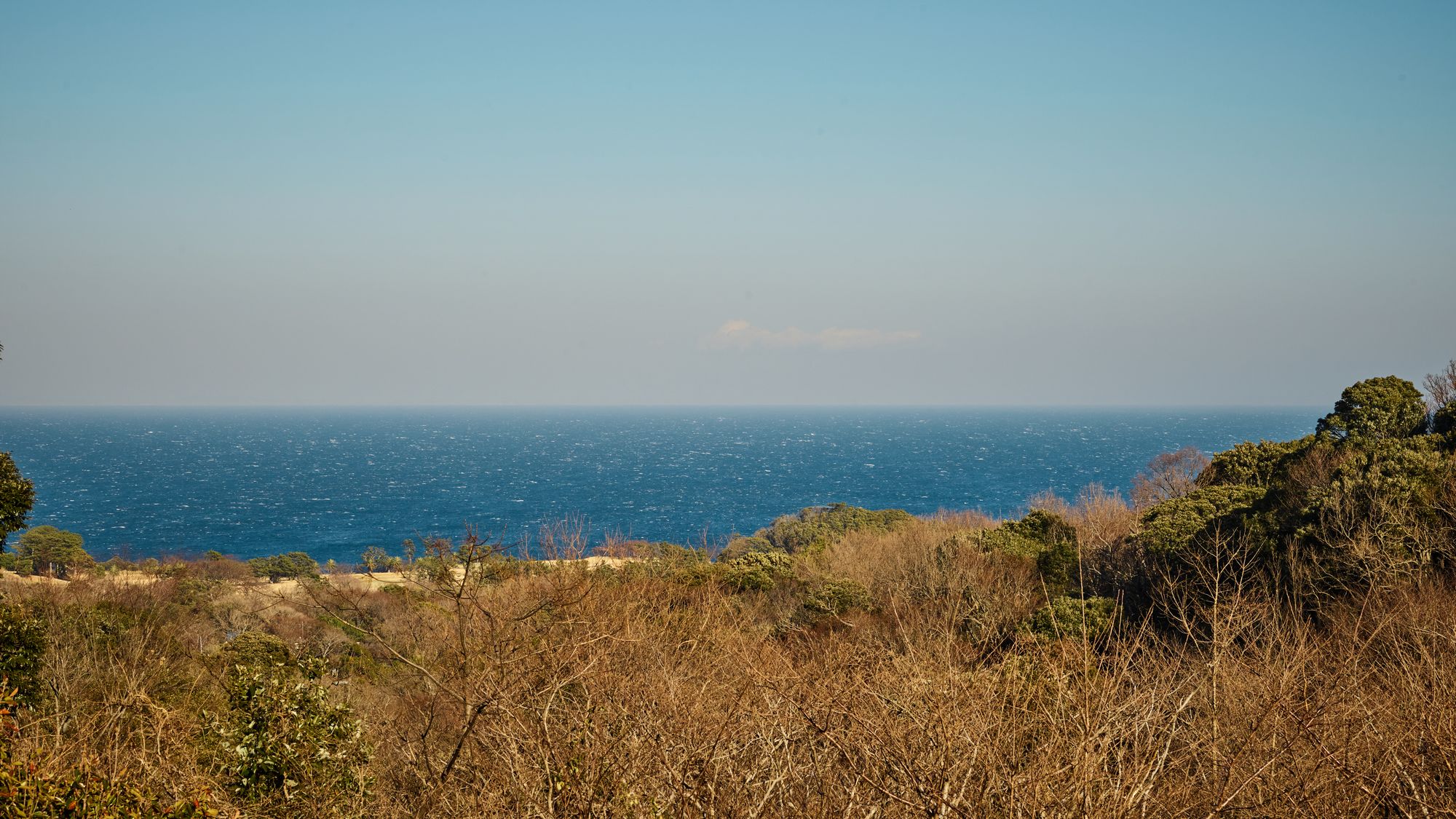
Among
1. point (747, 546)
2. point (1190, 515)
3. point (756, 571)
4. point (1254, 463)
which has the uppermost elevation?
point (1254, 463)

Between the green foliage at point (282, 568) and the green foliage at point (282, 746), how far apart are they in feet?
105

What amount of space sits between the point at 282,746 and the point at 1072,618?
15445mm

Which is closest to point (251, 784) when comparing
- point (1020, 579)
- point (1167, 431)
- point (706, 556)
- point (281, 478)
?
point (706, 556)

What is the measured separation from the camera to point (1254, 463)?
28.6 metres

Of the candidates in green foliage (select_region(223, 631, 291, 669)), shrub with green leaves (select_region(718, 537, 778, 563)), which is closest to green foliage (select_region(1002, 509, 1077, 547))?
shrub with green leaves (select_region(718, 537, 778, 563))

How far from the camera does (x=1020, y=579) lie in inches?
944

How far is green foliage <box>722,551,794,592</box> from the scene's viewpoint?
25.5m

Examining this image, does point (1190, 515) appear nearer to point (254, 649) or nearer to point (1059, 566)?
point (1059, 566)

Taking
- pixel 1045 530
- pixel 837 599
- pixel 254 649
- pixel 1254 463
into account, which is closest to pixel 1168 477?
pixel 1254 463

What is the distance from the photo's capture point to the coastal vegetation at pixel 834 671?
18.7 feet

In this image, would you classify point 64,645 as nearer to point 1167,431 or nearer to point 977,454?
point 977,454

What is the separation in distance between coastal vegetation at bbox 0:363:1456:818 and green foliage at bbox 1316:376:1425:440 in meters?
0.10

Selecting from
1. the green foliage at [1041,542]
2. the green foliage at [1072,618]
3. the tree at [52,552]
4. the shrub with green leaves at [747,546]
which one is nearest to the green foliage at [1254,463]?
the green foliage at [1041,542]

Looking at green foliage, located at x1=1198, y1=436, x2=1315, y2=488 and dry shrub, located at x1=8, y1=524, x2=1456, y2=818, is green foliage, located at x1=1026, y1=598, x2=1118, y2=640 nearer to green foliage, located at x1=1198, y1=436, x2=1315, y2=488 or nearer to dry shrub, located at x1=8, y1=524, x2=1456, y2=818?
dry shrub, located at x1=8, y1=524, x2=1456, y2=818
